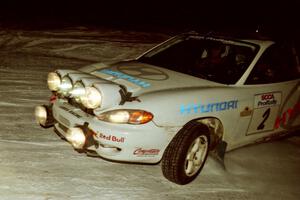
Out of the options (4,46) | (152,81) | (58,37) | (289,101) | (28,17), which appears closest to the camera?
(152,81)

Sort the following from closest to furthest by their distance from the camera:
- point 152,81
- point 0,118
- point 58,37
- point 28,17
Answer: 1. point 152,81
2. point 0,118
3. point 58,37
4. point 28,17

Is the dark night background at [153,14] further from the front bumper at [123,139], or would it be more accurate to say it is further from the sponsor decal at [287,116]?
the front bumper at [123,139]

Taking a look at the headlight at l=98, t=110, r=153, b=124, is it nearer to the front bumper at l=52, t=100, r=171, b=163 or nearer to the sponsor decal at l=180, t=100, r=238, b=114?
the front bumper at l=52, t=100, r=171, b=163

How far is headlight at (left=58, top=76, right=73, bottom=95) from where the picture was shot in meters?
3.89

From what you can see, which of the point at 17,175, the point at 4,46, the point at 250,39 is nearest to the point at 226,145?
the point at 250,39

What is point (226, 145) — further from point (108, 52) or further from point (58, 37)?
point (58, 37)

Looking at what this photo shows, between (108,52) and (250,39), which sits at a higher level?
(250,39)

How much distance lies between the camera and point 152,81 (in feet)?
13.5

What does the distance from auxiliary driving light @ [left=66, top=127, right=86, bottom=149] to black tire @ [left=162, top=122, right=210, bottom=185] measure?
80 cm

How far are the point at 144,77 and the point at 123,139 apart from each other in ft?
3.11

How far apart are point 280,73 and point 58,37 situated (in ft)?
31.3

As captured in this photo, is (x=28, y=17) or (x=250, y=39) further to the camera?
(x=28, y=17)

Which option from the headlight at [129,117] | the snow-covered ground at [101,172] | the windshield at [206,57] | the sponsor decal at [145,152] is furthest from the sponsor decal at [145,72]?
the snow-covered ground at [101,172]

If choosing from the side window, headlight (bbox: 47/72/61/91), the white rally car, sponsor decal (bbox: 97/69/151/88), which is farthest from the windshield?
headlight (bbox: 47/72/61/91)
